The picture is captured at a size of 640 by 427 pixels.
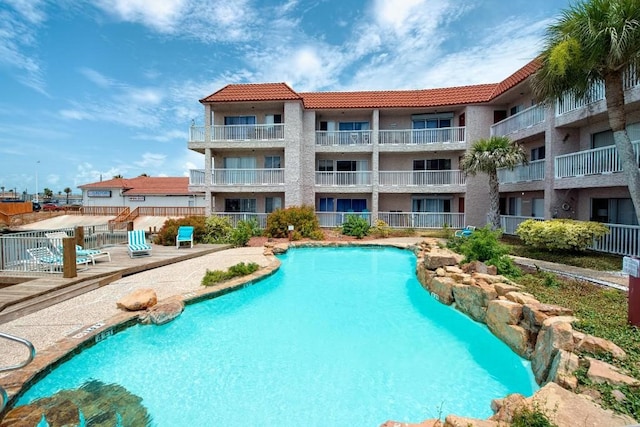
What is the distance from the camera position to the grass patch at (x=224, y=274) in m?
9.16

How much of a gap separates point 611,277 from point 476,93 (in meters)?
16.1

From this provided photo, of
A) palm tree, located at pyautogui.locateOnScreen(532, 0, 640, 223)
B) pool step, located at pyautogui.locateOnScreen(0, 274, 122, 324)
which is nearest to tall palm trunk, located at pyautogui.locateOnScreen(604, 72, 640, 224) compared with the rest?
palm tree, located at pyautogui.locateOnScreen(532, 0, 640, 223)

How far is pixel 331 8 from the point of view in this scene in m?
18.0

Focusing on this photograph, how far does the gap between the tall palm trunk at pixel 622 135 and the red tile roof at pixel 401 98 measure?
11788mm

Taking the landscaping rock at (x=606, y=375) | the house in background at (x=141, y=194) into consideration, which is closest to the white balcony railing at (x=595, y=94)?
the landscaping rock at (x=606, y=375)

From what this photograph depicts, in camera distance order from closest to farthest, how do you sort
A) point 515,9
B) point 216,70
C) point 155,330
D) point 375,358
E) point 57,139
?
1. point 375,358
2. point 155,330
3. point 515,9
4. point 216,70
5. point 57,139

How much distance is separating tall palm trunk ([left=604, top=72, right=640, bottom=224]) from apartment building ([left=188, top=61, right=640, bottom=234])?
870 centimetres

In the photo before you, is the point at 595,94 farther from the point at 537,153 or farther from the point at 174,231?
the point at 174,231

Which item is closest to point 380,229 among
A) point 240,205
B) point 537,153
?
point 537,153

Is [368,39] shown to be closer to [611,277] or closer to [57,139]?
[611,277]

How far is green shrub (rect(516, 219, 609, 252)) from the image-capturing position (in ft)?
33.9

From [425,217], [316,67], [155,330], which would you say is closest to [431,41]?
[316,67]

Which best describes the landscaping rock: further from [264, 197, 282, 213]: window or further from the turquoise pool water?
[264, 197, 282, 213]: window

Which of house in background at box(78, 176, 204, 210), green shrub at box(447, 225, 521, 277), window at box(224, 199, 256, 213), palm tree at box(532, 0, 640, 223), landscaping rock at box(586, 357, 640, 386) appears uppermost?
palm tree at box(532, 0, 640, 223)
